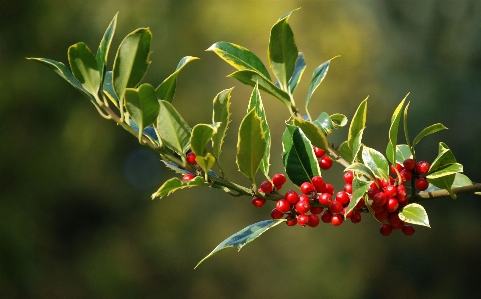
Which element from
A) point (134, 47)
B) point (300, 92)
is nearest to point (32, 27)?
point (300, 92)

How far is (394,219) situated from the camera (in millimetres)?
520

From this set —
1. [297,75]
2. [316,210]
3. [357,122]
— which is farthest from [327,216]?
[297,75]

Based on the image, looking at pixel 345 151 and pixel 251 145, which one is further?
pixel 345 151

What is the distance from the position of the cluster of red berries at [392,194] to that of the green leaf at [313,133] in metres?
0.07

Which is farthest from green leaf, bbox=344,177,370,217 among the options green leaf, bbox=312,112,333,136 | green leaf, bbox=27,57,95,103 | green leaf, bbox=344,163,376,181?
green leaf, bbox=27,57,95,103

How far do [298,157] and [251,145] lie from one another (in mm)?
71

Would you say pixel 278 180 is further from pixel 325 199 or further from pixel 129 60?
pixel 129 60

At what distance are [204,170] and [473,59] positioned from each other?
9.26 feet

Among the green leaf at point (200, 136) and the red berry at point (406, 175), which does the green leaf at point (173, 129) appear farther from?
the red berry at point (406, 175)

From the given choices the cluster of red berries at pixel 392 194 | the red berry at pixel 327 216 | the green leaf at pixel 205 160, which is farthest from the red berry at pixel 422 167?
the green leaf at pixel 205 160

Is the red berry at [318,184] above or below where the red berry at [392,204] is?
above

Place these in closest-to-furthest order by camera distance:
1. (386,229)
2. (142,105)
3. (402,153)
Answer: (142,105) < (386,229) < (402,153)

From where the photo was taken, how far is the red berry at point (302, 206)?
50cm

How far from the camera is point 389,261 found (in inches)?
122
